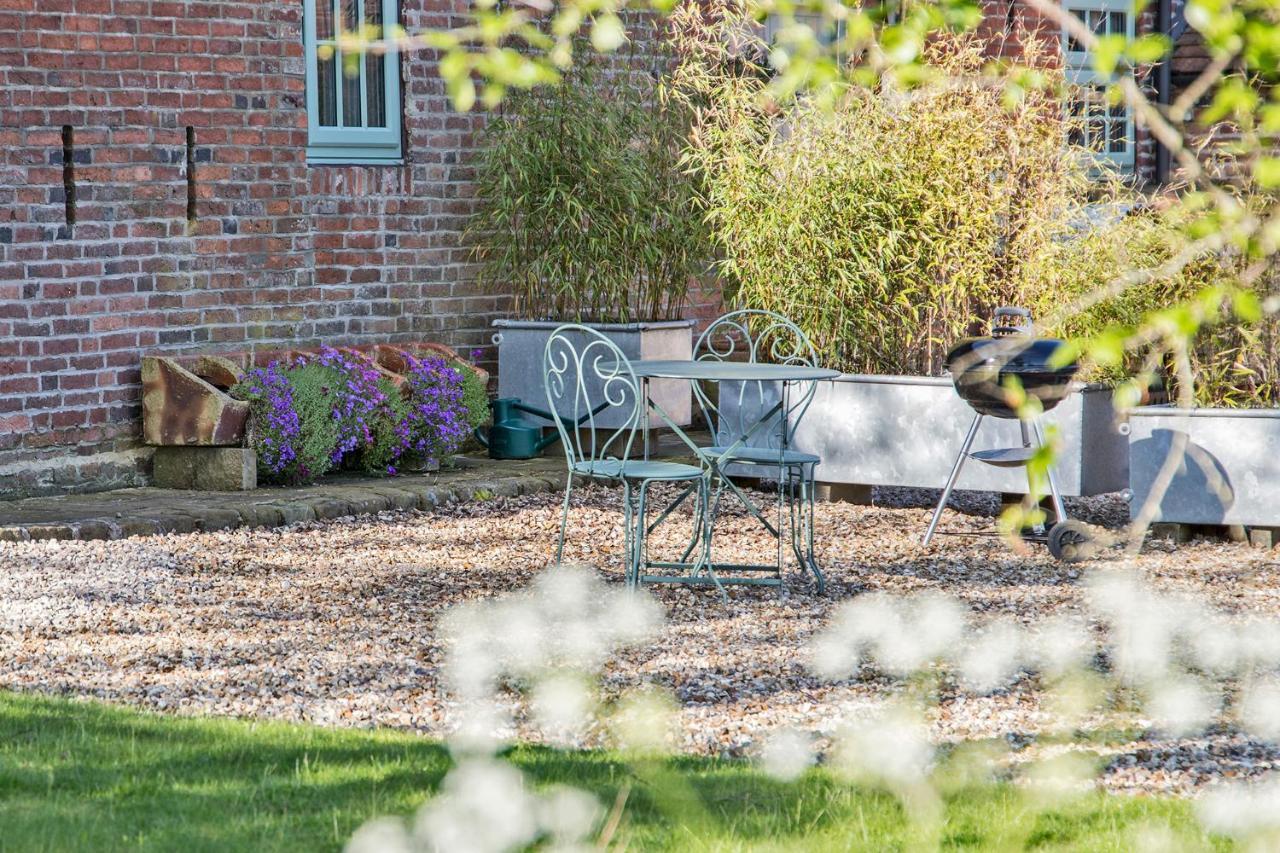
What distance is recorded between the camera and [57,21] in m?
7.58

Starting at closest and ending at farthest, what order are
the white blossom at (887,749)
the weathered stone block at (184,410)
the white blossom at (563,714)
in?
the white blossom at (887,749) < the white blossom at (563,714) < the weathered stone block at (184,410)

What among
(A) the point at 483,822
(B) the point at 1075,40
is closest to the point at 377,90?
(B) the point at 1075,40

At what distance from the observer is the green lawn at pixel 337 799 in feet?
10.3

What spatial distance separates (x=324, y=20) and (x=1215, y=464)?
4.58 meters

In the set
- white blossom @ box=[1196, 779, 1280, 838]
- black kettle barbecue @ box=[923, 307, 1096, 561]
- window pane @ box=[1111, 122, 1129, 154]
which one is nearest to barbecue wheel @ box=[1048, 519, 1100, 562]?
black kettle barbecue @ box=[923, 307, 1096, 561]

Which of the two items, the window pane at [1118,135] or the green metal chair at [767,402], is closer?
the green metal chair at [767,402]

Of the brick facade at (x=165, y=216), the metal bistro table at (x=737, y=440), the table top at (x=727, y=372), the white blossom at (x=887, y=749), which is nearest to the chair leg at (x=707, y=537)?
the metal bistro table at (x=737, y=440)

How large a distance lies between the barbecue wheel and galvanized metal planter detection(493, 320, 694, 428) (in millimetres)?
2797

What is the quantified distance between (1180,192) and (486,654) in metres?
7.02

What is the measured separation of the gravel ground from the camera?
4.23 metres

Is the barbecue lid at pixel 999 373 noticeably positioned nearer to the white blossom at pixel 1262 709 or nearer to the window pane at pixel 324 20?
the white blossom at pixel 1262 709

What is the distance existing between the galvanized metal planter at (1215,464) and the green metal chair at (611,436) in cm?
170

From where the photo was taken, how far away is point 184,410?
775cm

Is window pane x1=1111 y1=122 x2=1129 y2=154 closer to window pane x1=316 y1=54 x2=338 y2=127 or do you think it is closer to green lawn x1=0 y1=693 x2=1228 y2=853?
window pane x1=316 y1=54 x2=338 y2=127
